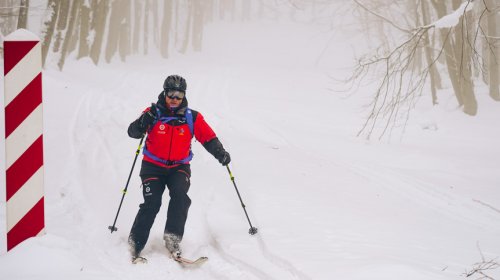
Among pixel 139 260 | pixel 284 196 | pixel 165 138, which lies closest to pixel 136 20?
pixel 284 196

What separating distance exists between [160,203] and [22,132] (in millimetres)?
1798

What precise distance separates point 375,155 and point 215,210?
619 cm

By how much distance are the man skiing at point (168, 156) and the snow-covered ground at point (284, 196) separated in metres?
0.37

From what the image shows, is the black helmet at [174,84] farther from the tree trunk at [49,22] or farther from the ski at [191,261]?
the tree trunk at [49,22]

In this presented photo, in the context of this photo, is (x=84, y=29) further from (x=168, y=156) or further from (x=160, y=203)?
(x=160, y=203)

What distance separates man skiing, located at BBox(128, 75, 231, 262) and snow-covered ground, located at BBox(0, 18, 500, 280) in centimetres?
37

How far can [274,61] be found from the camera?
41.6 meters

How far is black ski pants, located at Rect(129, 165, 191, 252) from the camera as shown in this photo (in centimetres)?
465

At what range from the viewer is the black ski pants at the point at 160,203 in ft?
15.3

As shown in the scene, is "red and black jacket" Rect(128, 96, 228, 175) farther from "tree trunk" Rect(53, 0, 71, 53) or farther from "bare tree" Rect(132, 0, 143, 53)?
"bare tree" Rect(132, 0, 143, 53)

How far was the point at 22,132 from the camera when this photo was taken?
340 centimetres

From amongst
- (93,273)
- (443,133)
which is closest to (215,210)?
(93,273)

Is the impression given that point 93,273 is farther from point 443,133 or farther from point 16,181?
point 443,133

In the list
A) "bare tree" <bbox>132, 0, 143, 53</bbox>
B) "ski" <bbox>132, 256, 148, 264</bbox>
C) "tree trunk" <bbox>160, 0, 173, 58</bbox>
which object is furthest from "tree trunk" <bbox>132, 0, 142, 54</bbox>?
"ski" <bbox>132, 256, 148, 264</bbox>
